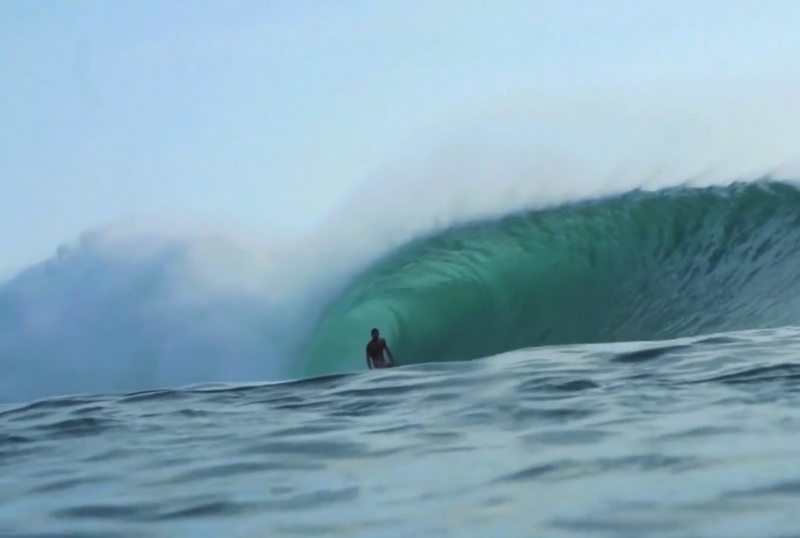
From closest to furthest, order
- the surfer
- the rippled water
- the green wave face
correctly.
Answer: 1. the rippled water
2. the surfer
3. the green wave face

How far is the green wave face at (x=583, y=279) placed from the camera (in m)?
15.5

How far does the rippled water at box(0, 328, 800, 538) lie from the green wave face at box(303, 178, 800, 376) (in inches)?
325

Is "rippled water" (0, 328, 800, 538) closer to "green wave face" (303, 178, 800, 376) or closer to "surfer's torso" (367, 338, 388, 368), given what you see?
"surfer's torso" (367, 338, 388, 368)

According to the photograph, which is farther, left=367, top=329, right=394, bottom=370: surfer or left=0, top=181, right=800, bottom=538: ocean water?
left=367, top=329, right=394, bottom=370: surfer

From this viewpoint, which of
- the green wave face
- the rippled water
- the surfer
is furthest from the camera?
the green wave face

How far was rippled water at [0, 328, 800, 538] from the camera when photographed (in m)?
3.46

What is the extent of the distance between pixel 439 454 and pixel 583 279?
12771mm

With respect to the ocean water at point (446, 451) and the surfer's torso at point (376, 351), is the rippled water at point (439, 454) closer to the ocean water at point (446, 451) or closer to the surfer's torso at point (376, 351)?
the ocean water at point (446, 451)

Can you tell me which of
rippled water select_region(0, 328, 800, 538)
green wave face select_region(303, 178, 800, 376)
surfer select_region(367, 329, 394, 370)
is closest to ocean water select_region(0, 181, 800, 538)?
rippled water select_region(0, 328, 800, 538)

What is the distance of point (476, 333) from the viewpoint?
1678 centimetres

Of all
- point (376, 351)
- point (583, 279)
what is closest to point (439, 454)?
point (376, 351)

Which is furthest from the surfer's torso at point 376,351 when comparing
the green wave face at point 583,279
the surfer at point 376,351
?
the green wave face at point 583,279

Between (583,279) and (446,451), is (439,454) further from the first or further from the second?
(583,279)

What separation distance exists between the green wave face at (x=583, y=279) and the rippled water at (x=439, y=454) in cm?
824
